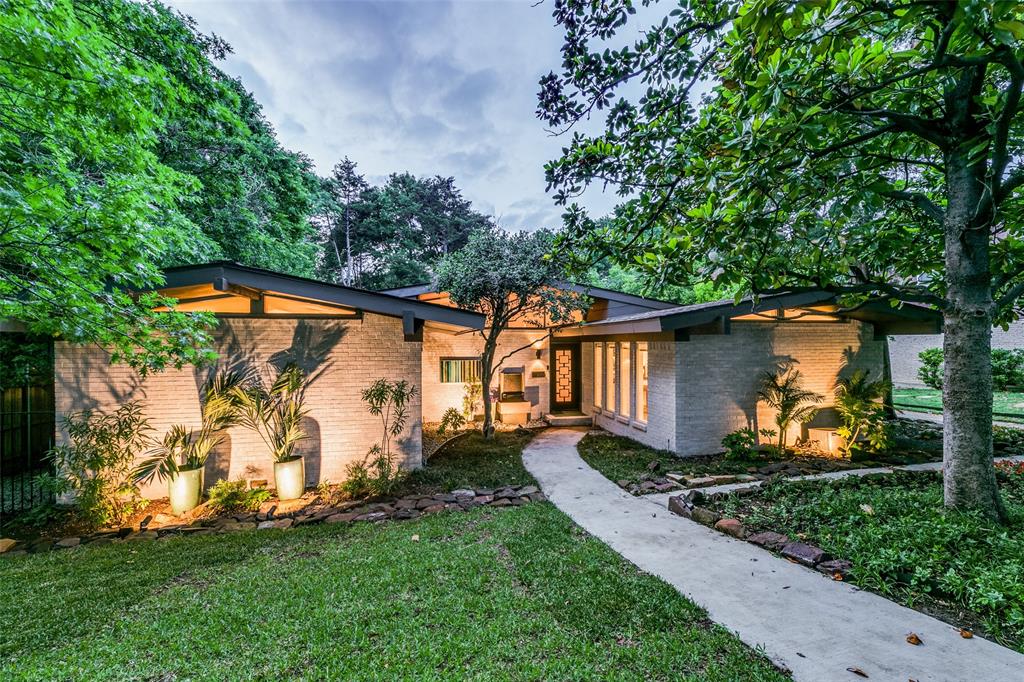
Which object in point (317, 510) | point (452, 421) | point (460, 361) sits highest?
point (460, 361)

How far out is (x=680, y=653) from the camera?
8.62 feet

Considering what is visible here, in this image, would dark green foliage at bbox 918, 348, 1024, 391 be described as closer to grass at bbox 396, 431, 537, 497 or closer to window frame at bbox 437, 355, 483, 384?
grass at bbox 396, 431, 537, 497

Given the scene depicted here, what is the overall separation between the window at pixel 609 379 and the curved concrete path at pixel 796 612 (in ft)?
17.5

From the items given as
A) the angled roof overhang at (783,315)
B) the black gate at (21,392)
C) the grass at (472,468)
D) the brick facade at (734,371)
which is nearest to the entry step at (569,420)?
the grass at (472,468)

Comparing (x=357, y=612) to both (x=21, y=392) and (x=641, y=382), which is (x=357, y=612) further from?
(x=21, y=392)

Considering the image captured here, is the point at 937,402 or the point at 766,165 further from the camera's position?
the point at 937,402

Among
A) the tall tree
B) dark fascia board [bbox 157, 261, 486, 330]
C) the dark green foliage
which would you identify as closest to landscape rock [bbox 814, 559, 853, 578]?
dark fascia board [bbox 157, 261, 486, 330]

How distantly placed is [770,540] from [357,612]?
401 centimetres

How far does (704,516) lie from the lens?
4898 mm

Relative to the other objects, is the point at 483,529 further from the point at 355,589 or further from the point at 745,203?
the point at 745,203

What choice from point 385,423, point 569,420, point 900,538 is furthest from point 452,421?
point 900,538

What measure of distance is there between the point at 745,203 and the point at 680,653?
3.36m

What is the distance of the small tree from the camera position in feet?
26.2

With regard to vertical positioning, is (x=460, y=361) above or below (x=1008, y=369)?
above
